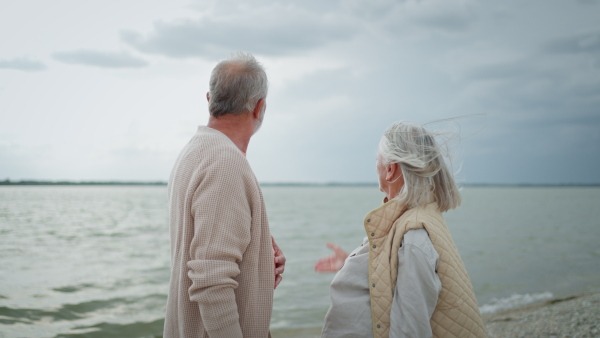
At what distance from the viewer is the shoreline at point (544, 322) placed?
6.81m

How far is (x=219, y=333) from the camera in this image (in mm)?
2270

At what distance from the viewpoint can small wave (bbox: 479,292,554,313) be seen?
9.72 metres

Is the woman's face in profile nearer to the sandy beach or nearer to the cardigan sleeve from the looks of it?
the cardigan sleeve

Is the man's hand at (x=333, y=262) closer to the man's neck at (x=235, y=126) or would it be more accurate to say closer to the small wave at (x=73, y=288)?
the man's neck at (x=235, y=126)

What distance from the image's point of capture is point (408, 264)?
2.42 m

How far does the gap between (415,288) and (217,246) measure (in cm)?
108

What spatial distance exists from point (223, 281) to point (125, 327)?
7246 mm

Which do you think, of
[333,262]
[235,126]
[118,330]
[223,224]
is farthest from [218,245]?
[118,330]

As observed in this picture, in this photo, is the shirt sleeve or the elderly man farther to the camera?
the shirt sleeve

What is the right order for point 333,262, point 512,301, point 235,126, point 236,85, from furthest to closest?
point 512,301
point 333,262
point 235,126
point 236,85

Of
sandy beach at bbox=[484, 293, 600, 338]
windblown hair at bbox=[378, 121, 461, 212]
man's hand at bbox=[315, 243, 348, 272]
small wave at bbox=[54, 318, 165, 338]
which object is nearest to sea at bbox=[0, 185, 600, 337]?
small wave at bbox=[54, 318, 165, 338]

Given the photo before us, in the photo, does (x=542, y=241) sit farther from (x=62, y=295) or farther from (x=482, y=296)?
(x=62, y=295)

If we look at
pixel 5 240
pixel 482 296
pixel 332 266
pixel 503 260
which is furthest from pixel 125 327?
pixel 5 240

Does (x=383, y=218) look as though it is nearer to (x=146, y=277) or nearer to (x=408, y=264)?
(x=408, y=264)
